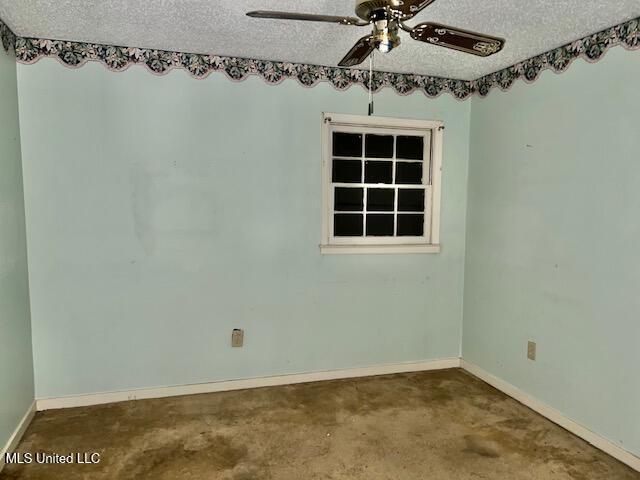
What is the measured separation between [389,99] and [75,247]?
2.49 metres

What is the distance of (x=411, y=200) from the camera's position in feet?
11.5

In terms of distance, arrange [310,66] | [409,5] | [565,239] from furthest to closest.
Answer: [310,66], [565,239], [409,5]

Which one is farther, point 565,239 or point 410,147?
point 410,147

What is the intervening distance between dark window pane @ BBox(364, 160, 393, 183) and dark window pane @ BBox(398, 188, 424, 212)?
0.17 metres

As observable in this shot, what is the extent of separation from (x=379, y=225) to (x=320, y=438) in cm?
165

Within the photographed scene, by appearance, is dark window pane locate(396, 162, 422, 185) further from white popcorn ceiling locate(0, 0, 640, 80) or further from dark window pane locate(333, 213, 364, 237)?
white popcorn ceiling locate(0, 0, 640, 80)

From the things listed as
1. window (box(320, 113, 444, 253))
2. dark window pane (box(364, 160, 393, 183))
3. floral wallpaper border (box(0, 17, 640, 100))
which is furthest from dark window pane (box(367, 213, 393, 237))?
floral wallpaper border (box(0, 17, 640, 100))

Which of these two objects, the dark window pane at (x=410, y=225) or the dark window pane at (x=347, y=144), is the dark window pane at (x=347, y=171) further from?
the dark window pane at (x=410, y=225)

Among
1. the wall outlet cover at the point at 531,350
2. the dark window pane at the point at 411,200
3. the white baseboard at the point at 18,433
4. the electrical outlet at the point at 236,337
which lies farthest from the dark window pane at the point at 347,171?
the white baseboard at the point at 18,433

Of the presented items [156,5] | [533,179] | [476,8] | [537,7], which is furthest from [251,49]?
[533,179]

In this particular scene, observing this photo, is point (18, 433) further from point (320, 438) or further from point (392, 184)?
point (392, 184)

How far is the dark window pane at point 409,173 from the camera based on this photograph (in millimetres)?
3438

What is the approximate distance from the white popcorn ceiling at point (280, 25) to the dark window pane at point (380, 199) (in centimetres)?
96

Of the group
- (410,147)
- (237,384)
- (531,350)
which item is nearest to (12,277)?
(237,384)
